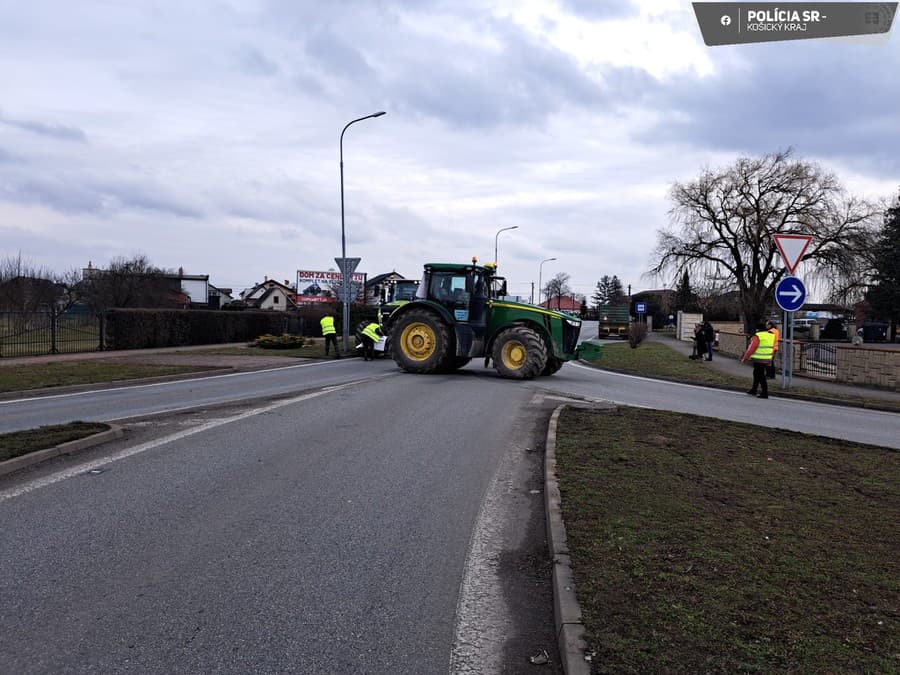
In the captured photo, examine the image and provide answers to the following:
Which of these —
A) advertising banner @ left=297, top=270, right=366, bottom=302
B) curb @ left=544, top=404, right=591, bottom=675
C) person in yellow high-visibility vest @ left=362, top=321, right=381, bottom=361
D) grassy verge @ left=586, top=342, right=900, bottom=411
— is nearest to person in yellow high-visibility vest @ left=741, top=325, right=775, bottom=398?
grassy verge @ left=586, top=342, right=900, bottom=411

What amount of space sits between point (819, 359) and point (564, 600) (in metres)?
21.9

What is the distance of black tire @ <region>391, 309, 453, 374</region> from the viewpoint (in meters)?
18.7

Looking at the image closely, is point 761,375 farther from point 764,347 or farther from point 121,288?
point 121,288

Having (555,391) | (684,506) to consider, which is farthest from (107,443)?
(555,391)

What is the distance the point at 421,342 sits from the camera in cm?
1916

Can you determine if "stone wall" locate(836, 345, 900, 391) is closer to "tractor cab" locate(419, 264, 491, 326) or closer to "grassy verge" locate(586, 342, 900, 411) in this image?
"grassy verge" locate(586, 342, 900, 411)

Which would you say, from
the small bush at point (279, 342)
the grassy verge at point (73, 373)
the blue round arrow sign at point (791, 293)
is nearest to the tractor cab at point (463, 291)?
the blue round arrow sign at point (791, 293)

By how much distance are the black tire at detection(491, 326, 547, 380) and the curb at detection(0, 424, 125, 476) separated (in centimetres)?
1018

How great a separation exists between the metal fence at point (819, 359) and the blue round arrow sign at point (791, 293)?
22.7 feet

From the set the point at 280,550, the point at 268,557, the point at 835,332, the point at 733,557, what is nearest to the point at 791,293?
the point at 733,557

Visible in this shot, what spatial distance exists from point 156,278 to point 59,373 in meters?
47.8

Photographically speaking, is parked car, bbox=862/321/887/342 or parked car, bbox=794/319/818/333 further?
parked car, bbox=794/319/818/333

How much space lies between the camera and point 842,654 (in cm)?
338

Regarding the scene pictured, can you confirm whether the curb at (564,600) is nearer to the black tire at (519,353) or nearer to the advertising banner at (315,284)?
the black tire at (519,353)
